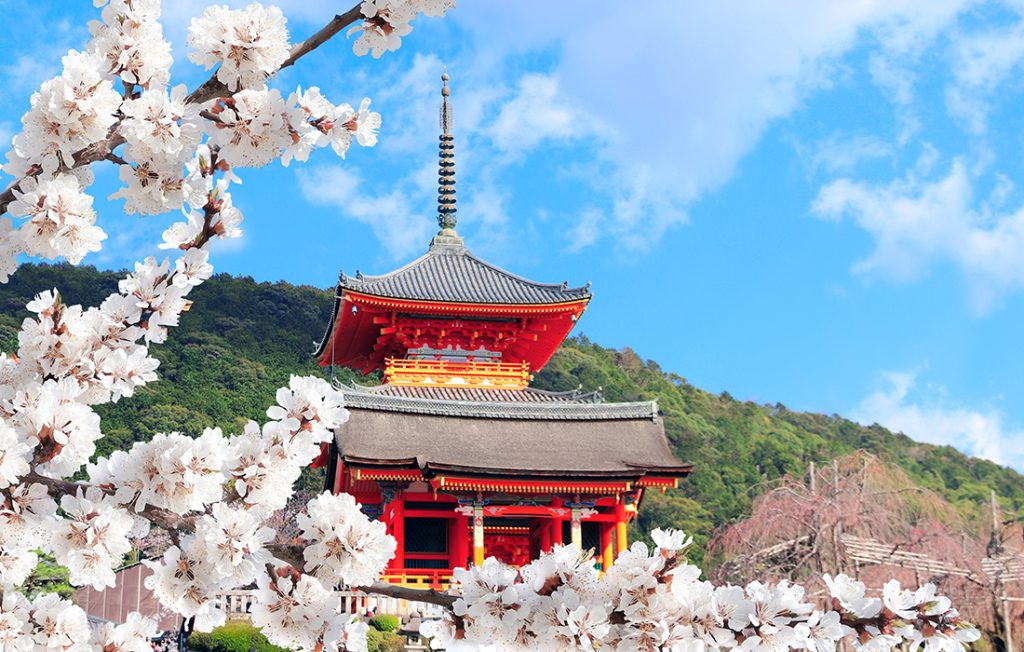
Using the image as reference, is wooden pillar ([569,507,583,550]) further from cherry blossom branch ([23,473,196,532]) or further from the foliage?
cherry blossom branch ([23,473,196,532])

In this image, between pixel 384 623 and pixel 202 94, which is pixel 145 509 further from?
pixel 384 623

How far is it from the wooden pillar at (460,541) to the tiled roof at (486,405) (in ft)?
5.80

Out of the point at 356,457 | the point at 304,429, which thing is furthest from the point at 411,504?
the point at 304,429

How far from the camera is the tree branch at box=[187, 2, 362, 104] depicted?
350cm

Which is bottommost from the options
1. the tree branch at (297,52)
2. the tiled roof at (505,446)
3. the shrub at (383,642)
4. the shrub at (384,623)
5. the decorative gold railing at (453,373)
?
the shrub at (383,642)

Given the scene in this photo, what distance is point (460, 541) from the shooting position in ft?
62.3

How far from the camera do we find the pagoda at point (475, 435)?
18.5m

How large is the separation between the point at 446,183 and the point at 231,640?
11656 mm

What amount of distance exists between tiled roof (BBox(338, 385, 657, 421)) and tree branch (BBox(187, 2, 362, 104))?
49.8 feet

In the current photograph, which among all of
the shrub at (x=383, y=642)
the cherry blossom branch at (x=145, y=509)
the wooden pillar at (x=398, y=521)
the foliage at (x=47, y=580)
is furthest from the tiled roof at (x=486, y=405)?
the cherry blossom branch at (x=145, y=509)

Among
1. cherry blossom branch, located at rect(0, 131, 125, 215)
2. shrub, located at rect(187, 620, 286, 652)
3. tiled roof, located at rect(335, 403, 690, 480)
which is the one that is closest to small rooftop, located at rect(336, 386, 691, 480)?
tiled roof, located at rect(335, 403, 690, 480)

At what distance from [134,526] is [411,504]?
1592 cm

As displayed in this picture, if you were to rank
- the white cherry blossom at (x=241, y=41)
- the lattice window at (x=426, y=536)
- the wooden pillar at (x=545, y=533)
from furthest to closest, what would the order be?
the wooden pillar at (x=545, y=533)
the lattice window at (x=426, y=536)
the white cherry blossom at (x=241, y=41)

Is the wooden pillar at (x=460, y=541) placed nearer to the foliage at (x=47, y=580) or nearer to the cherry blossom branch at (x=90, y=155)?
the foliage at (x=47, y=580)
